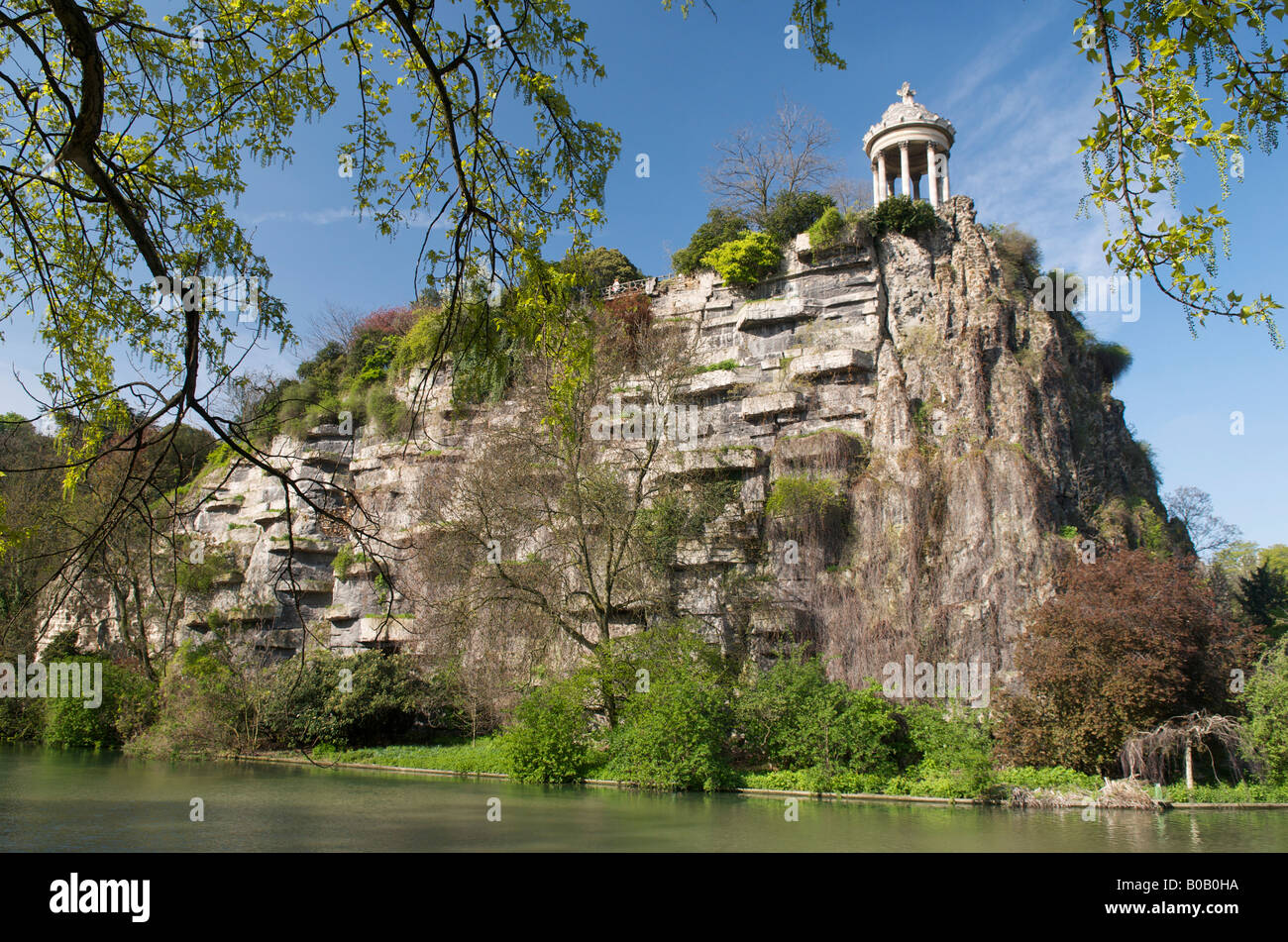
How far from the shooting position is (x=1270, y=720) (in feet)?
47.8

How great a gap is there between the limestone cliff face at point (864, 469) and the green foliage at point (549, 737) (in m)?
3.94

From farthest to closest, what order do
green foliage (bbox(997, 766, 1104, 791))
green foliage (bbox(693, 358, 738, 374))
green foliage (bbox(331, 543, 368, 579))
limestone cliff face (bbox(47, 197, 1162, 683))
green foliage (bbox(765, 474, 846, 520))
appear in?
green foliage (bbox(331, 543, 368, 579))
green foliage (bbox(693, 358, 738, 374))
green foliage (bbox(765, 474, 846, 520))
limestone cliff face (bbox(47, 197, 1162, 683))
green foliage (bbox(997, 766, 1104, 791))

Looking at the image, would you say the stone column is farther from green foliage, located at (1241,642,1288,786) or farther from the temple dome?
green foliage, located at (1241,642,1288,786)

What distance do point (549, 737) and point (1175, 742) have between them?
40.6 ft

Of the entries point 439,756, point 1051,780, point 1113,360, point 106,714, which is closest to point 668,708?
point 439,756

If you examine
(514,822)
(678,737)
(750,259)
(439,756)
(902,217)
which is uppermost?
(902,217)

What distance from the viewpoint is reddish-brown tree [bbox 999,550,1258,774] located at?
1485 cm

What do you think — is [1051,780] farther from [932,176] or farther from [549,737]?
[932,176]

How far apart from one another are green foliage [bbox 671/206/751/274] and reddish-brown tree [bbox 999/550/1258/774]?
17091 mm

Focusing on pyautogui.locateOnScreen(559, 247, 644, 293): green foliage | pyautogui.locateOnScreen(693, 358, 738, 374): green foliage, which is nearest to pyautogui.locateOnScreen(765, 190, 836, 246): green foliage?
pyautogui.locateOnScreen(693, 358, 738, 374): green foliage

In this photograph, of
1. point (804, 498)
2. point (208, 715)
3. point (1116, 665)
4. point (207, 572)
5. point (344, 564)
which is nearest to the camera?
point (1116, 665)
